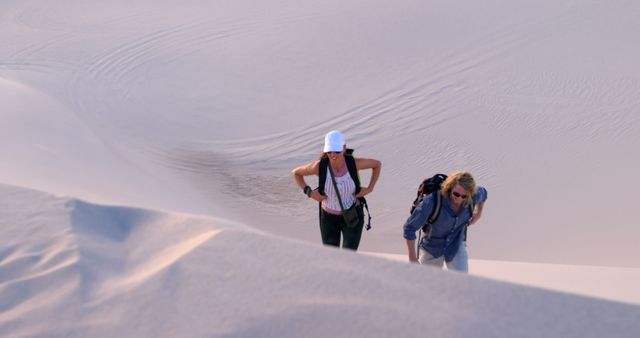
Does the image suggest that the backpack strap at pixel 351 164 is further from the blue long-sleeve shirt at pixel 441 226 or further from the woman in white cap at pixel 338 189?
the blue long-sleeve shirt at pixel 441 226

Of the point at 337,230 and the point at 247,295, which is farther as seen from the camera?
the point at 337,230

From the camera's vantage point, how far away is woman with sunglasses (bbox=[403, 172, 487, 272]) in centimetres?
419

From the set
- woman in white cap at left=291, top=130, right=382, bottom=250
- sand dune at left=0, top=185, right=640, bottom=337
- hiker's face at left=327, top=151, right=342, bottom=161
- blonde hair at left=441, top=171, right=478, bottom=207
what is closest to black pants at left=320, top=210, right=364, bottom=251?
woman in white cap at left=291, top=130, right=382, bottom=250

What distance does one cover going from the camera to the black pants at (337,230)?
5055 mm

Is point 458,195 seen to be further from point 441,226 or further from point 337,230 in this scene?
point 337,230

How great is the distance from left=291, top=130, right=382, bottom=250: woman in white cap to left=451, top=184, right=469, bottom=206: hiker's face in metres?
0.85

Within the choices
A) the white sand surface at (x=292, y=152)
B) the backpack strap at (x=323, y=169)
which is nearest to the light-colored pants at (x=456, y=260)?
the white sand surface at (x=292, y=152)

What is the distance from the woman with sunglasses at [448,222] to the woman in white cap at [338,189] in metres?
0.60

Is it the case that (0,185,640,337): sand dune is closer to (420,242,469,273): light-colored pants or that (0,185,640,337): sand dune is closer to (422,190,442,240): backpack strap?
(422,190,442,240): backpack strap

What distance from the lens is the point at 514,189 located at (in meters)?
8.71

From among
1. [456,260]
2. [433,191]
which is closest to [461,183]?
[433,191]

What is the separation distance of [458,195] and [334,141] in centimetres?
92

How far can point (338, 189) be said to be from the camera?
16.0ft

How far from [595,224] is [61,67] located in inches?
359
